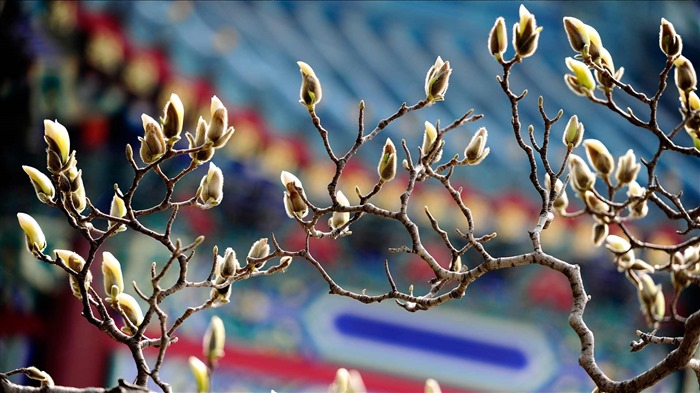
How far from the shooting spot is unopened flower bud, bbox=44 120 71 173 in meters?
0.95

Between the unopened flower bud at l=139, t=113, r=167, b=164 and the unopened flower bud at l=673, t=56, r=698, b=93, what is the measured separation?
60 cm

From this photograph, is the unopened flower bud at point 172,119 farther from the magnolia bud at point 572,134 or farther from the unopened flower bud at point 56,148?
the magnolia bud at point 572,134

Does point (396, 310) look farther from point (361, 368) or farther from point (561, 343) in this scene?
point (561, 343)

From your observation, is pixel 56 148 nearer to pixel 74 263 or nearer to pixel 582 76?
pixel 74 263

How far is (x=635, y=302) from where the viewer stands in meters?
3.75

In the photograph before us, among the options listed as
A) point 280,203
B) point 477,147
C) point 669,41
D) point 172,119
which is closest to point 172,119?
point 172,119

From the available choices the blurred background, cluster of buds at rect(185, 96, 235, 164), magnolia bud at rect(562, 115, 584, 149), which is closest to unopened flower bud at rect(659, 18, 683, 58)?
magnolia bud at rect(562, 115, 584, 149)

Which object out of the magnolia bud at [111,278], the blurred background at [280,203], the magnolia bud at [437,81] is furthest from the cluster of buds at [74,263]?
the blurred background at [280,203]

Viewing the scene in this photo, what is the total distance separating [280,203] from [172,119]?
2243mm

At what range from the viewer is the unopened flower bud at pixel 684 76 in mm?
1057

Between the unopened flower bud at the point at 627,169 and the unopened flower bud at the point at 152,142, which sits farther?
the unopened flower bud at the point at 627,169

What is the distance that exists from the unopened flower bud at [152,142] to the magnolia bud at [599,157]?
1.70 ft

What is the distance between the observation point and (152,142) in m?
0.98

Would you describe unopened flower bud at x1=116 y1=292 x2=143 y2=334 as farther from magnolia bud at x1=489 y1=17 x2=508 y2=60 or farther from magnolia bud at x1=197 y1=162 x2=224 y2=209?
magnolia bud at x1=489 y1=17 x2=508 y2=60
